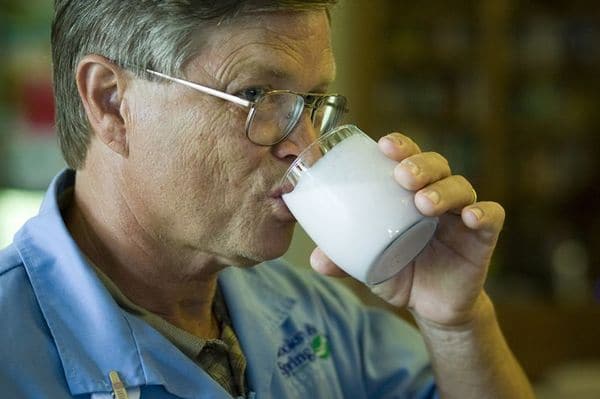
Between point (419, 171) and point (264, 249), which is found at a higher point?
point (419, 171)

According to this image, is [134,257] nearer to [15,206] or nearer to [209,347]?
[209,347]

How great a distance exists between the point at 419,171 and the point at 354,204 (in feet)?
0.35

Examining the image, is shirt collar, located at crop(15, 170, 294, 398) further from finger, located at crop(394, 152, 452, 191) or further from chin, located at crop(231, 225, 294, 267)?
finger, located at crop(394, 152, 452, 191)

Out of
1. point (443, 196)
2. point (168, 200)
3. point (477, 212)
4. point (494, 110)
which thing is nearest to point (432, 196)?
point (443, 196)

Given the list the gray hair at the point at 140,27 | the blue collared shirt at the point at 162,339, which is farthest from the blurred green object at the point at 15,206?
the gray hair at the point at 140,27

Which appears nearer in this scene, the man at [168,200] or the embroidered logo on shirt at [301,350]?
the man at [168,200]

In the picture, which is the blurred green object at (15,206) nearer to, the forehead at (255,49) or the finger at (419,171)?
the forehead at (255,49)

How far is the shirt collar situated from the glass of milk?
0.89 ft

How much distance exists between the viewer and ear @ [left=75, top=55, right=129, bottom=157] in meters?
1.39

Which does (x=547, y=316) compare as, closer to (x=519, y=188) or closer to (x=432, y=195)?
(x=519, y=188)

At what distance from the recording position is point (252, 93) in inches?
53.9

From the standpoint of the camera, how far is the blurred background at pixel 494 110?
4516 mm

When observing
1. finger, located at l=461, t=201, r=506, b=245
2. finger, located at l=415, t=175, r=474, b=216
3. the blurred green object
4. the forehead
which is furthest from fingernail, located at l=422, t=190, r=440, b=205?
the blurred green object

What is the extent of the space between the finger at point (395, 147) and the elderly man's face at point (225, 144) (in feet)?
0.43
